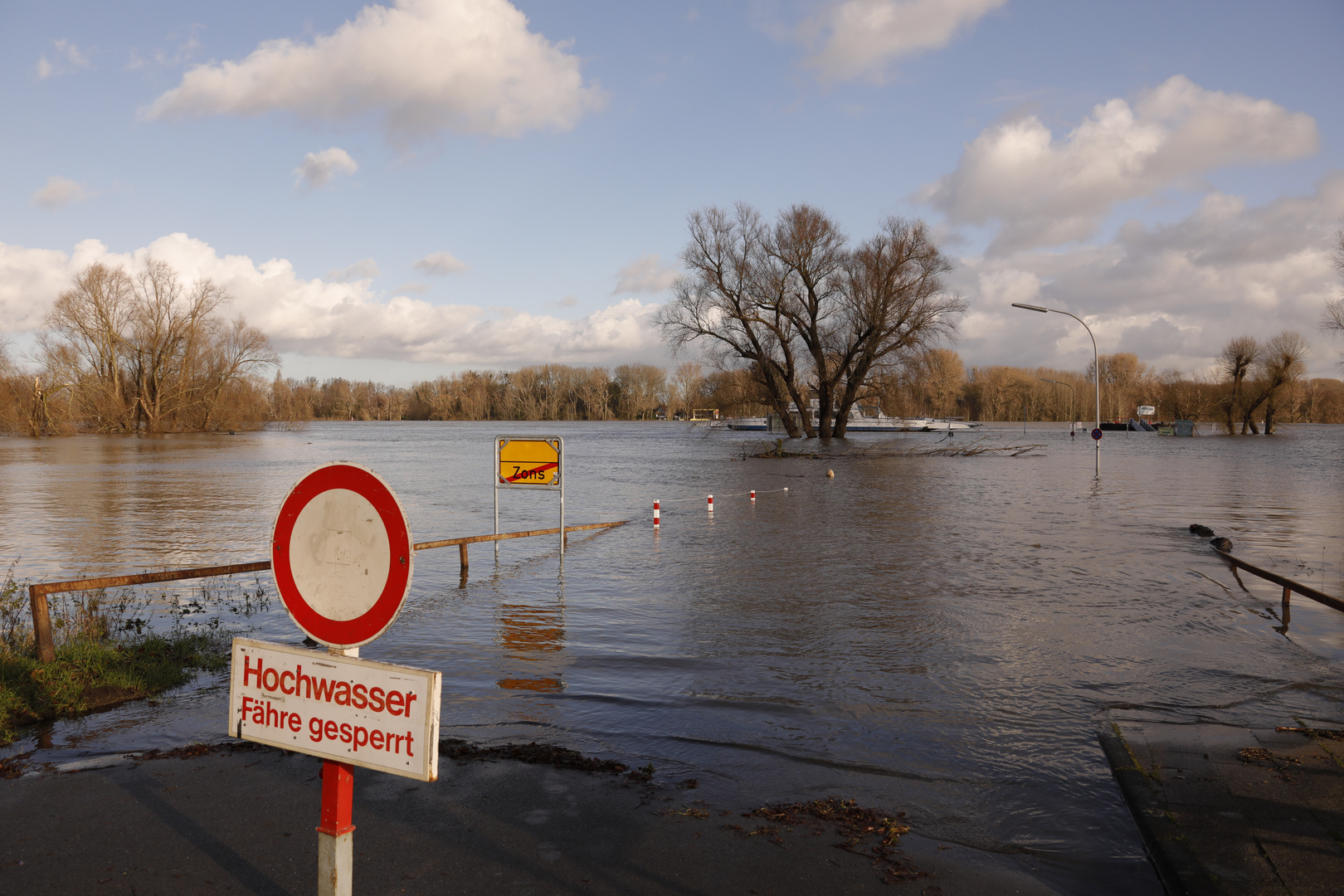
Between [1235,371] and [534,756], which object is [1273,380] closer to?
[1235,371]

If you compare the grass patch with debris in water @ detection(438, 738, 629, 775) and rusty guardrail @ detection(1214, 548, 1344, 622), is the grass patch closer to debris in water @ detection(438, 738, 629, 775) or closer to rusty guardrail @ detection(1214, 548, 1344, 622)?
debris in water @ detection(438, 738, 629, 775)

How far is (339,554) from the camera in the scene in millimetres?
2838

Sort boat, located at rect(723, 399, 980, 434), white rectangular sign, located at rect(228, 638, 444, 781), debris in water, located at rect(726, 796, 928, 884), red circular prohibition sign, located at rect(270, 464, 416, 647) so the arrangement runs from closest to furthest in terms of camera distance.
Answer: white rectangular sign, located at rect(228, 638, 444, 781), red circular prohibition sign, located at rect(270, 464, 416, 647), debris in water, located at rect(726, 796, 928, 884), boat, located at rect(723, 399, 980, 434)

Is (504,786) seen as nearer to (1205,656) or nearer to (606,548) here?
(1205,656)

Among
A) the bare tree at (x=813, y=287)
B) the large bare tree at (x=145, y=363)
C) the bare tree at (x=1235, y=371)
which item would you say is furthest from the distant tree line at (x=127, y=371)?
the bare tree at (x=1235, y=371)

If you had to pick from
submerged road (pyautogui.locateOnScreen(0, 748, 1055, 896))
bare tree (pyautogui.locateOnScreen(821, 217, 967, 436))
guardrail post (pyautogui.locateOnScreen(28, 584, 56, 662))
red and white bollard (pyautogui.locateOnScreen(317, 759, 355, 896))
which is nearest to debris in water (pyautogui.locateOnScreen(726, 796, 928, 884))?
submerged road (pyautogui.locateOnScreen(0, 748, 1055, 896))

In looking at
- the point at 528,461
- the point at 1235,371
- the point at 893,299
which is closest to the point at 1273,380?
the point at 1235,371

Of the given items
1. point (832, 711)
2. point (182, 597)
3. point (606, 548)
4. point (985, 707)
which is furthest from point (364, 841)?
point (606, 548)

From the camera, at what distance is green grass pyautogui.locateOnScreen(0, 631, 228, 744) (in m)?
6.02

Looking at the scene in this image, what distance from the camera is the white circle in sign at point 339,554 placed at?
2.79m

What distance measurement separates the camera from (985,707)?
6.81m

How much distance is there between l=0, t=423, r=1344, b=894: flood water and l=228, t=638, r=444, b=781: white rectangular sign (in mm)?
2729

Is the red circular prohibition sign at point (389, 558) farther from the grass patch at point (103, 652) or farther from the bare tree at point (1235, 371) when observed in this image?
the bare tree at point (1235, 371)

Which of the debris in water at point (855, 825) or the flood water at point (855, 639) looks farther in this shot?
the flood water at point (855, 639)
